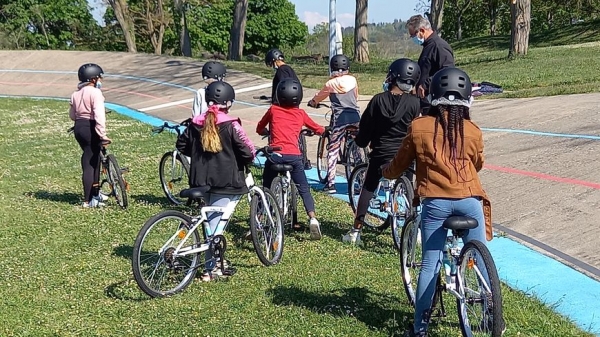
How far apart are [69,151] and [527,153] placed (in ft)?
29.7

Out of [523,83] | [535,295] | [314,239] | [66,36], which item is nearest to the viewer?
[535,295]

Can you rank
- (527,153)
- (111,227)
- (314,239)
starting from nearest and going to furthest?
(314,239), (111,227), (527,153)

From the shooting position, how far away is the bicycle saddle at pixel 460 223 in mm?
3973

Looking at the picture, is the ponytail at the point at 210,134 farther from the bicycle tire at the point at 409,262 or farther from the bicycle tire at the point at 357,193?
the bicycle tire at the point at 357,193

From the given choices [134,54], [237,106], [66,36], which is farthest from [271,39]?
[237,106]

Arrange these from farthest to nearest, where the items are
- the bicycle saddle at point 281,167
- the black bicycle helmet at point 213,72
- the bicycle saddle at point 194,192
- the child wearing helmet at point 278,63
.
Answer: the child wearing helmet at point 278,63
the black bicycle helmet at point 213,72
the bicycle saddle at point 281,167
the bicycle saddle at point 194,192

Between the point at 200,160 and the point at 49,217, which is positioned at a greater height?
the point at 200,160

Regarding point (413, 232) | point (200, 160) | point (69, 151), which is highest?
point (200, 160)

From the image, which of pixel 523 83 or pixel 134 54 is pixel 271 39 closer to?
pixel 134 54

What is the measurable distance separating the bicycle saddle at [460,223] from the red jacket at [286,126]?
10.1 ft

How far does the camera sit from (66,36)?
63.6 metres

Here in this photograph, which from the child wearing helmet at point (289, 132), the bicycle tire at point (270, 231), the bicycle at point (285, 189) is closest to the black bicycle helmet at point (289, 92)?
the child wearing helmet at point (289, 132)

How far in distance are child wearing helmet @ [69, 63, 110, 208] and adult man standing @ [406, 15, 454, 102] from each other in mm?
3951

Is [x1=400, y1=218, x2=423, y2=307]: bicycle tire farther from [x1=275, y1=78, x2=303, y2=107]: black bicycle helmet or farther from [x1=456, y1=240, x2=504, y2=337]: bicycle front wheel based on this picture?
[x1=275, y1=78, x2=303, y2=107]: black bicycle helmet
